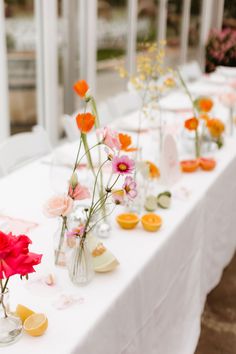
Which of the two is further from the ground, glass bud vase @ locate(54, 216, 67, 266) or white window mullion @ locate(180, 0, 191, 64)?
white window mullion @ locate(180, 0, 191, 64)

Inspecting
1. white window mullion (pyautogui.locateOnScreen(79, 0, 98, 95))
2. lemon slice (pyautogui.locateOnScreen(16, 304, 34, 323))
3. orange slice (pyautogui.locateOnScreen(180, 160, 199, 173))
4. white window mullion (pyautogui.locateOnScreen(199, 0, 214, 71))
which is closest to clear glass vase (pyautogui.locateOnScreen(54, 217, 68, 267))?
lemon slice (pyautogui.locateOnScreen(16, 304, 34, 323))

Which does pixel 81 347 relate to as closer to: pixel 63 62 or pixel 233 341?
pixel 233 341

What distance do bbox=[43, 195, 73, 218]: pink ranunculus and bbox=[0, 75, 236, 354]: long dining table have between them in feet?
0.69

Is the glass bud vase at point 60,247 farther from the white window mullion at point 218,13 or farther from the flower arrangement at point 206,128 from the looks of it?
the white window mullion at point 218,13

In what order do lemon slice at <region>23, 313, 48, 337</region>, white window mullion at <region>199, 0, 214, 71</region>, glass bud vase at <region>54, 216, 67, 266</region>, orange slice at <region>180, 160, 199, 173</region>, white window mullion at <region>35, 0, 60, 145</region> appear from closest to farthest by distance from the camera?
lemon slice at <region>23, 313, 48, 337</region> < glass bud vase at <region>54, 216, 67, 266</region> < orange slice at <region>180, 160, 199, 173</region> < white window mullion at <region>35, 0, 60, 145</region> < white window mullion at <region>199, 0, 214, 71</region>

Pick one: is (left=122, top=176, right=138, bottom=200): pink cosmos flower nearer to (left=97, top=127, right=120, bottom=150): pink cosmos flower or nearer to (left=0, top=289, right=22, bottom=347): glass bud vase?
(left=97, top=127, right=120, bottom=150): pink cosmos flower

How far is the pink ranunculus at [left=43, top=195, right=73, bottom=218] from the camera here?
1.36m

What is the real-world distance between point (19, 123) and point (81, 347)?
4398mm

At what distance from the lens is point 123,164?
4.34 feet

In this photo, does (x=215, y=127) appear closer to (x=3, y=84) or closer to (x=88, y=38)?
(x=3, y=84)

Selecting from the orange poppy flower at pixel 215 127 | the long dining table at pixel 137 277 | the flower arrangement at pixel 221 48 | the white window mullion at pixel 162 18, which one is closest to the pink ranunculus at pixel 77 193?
the long dining table at pixel 137 277

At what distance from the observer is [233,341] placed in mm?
2277

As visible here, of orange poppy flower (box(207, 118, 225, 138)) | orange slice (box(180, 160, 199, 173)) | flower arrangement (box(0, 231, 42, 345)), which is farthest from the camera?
orange poppy flower (box(207, 118, 225, 138))

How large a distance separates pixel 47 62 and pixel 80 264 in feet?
10.1
